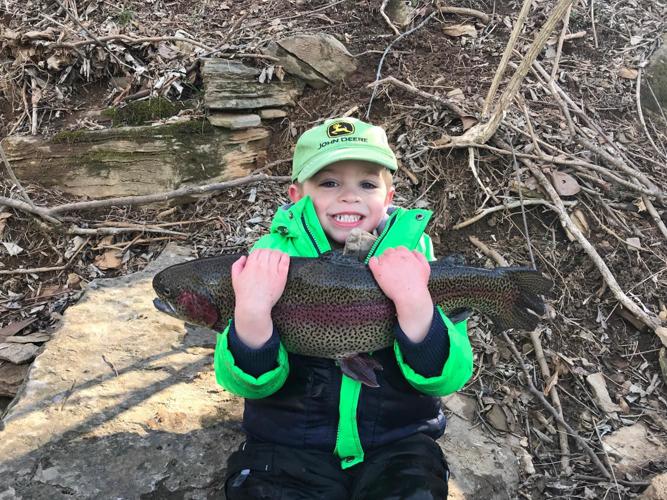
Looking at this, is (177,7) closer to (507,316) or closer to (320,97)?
(320,97)

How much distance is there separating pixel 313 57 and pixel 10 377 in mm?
4140

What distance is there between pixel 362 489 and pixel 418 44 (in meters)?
5.09

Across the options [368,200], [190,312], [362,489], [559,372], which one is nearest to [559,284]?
[559,372]

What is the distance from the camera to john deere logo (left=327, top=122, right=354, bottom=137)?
282 cm

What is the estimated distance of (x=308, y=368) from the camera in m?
2.73

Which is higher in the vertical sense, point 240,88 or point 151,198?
point 240,88

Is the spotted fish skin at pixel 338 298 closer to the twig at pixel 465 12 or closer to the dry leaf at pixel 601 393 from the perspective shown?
the dry leaf at pixel 601 393

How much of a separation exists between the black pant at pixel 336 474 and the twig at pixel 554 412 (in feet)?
4.98

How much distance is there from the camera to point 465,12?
21.1 ft

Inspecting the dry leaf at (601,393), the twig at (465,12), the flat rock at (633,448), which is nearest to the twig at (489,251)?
the dry leaf at (601,393)

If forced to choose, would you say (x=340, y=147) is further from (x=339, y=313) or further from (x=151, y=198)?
(x=151, y=198)

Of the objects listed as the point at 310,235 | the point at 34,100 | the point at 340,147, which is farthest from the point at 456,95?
the point at 34,100

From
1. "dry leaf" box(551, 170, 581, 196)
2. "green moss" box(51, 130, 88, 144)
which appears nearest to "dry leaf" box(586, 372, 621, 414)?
"dry leaf" box(551, 170, 581, 196)

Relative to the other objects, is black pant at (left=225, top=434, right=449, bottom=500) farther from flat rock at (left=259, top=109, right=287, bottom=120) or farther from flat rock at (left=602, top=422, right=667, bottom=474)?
flat rock at (left=259, top=109, right=287, bottom=120)
